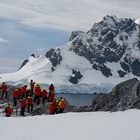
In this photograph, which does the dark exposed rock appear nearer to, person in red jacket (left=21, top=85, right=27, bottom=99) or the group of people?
the group of people

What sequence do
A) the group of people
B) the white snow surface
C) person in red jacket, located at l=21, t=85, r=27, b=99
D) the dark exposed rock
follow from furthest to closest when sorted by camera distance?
person in red jacket, located at l=21, t=85, r=27, b=99, the group of people, the dark exposed rock, the white snow surface

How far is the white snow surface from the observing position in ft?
58.8

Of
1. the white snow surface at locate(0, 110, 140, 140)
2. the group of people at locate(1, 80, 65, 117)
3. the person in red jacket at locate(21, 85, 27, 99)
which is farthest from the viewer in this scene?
the person in red jacket at locate(21, 85, 27, 99)

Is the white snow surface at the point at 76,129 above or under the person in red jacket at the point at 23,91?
under

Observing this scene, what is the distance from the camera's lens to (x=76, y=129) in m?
20.7

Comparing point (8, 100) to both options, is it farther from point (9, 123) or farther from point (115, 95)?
point (9, 123)

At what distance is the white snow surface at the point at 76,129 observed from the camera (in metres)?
17.9

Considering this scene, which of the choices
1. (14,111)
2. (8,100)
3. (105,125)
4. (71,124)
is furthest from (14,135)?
(8,100)

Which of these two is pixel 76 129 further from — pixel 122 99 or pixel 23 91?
pixel 23 91

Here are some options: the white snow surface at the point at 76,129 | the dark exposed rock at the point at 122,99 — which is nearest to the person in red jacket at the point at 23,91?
the dark exposed rock at the point at 122,99

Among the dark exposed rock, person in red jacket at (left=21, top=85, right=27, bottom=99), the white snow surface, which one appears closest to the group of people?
person in red jacket at (left=21, top=85, right=27, bottom=99)

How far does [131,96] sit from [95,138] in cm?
1546

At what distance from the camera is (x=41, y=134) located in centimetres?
2086

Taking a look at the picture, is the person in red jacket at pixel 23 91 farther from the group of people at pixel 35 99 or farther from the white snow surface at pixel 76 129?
the white snow surface at pixel 76 129
